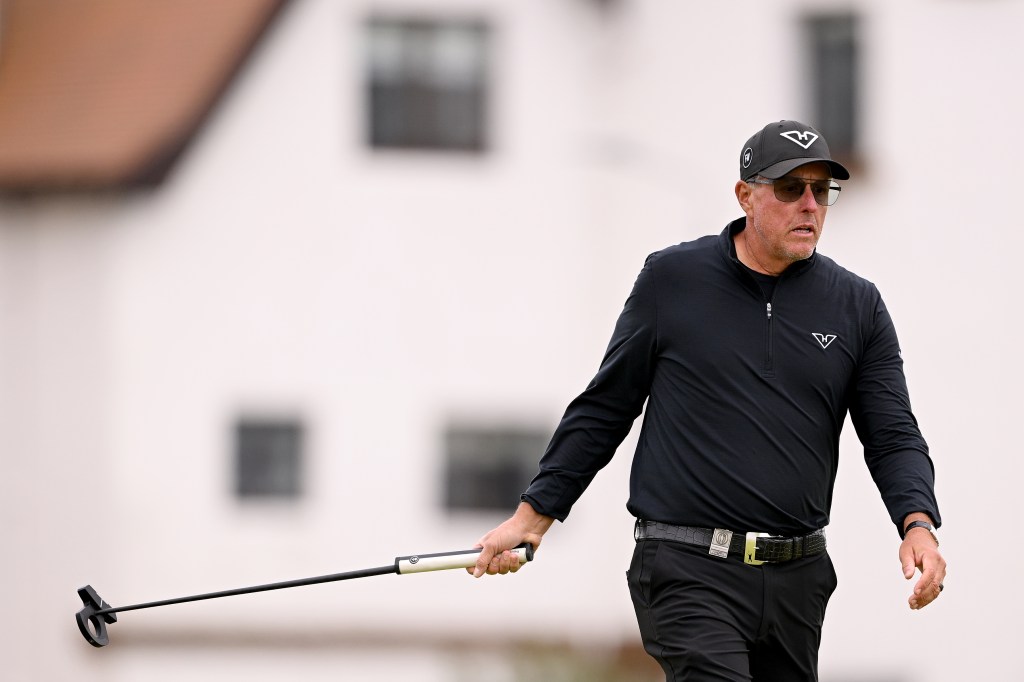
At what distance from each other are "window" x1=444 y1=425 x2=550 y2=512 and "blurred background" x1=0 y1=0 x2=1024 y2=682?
1.03 feet

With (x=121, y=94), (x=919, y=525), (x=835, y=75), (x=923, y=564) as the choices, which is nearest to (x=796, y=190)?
(x=919, y=525)

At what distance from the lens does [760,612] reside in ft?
21.0

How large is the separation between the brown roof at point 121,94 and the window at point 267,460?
2479 mm

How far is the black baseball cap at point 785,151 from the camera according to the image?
6516 mm

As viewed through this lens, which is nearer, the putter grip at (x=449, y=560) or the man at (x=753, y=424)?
the man at (x=753, y=424)

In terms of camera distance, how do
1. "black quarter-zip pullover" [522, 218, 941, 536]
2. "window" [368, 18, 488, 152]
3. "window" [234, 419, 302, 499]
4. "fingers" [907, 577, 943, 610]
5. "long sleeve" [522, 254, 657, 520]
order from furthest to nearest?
"window" [234, 419, 302, 499] → "window" [368, 18, 488, 152] → "long sleeve" [522, 254, 657, 520] → "black quarter-zip pullover" [522, 218, 941, 536] → "fingers" [907, 577, 943, 610]

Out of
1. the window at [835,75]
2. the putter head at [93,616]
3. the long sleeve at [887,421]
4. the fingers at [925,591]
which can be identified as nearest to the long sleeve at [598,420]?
the long sleeve at [887,421]

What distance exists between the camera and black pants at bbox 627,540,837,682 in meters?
6.34

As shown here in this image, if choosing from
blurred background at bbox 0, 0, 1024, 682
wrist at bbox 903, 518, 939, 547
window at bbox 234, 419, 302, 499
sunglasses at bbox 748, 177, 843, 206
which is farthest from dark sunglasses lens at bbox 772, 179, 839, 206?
window at bbox 234, 419, 302, 499

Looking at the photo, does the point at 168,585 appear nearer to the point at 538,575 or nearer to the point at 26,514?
the point at 26,514

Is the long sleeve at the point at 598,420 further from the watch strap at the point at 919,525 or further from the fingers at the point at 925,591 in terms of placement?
the fingers at the point at 925,591

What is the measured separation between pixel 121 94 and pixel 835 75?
6476mm

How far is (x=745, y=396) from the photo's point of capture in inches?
254

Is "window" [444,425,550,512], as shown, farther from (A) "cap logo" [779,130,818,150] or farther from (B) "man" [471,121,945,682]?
(A) "cap logo" [779,130,818,150]
